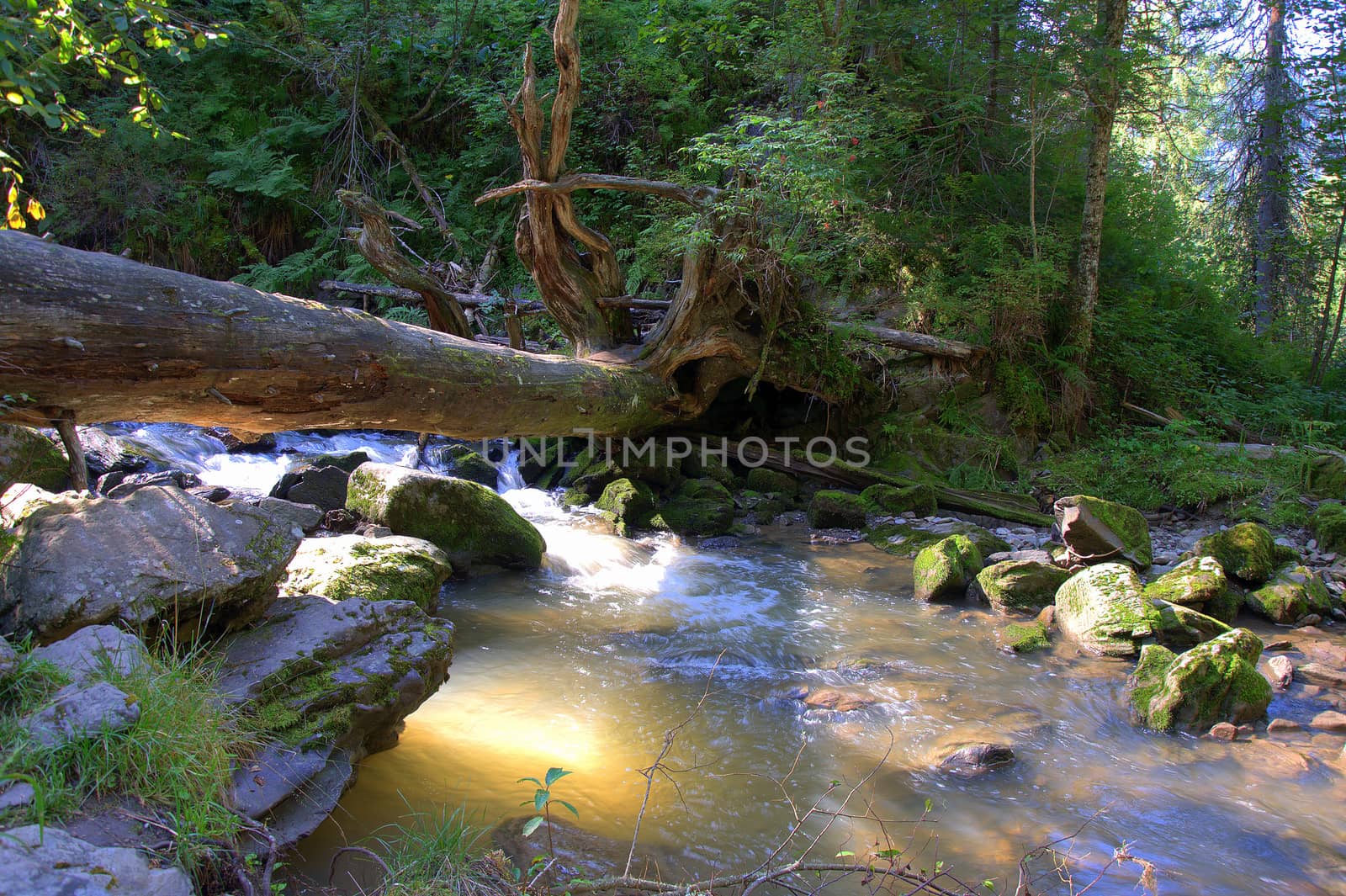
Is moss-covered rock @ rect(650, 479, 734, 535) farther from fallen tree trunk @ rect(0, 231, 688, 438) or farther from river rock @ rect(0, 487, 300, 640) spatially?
river rock @ rect(0, 487, 300, 640)

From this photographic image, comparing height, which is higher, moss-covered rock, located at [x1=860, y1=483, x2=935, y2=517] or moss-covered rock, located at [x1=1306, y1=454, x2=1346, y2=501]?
moss-covered rock, located at [x1=1306, y1=454, x2=1346, y2=501]

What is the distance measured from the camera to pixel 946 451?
1046 cm

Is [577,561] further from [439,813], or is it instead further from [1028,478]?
[1028,478]

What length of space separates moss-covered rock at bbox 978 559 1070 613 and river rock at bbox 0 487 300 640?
5351 millimetres

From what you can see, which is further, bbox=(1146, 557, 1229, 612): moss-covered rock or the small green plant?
bbox=(1146, 557, 1229, 612): moss-covered rock

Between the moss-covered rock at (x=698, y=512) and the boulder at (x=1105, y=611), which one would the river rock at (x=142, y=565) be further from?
the moss-covered rock at (x=698, y=512)

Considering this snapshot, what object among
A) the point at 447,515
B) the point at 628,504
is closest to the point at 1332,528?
the point at 628,504

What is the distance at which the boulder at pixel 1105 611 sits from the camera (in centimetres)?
544

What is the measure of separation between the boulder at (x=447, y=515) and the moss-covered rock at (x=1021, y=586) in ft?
13.4

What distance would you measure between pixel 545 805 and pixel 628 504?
6.22 meters

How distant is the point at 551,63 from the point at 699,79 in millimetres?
3867

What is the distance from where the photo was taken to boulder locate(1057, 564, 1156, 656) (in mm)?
5438

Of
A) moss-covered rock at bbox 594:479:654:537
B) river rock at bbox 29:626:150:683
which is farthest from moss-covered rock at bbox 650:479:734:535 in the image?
river rock at bbox 29:626:150:683

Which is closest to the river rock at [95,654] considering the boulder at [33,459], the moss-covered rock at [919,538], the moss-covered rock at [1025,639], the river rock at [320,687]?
the river rock at [320,687]
